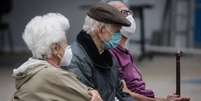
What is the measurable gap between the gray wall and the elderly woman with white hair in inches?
393

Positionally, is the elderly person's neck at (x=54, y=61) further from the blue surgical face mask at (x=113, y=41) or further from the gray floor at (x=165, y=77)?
Answer: the gray floor at (x=165, y=77)

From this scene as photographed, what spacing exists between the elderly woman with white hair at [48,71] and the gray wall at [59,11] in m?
9.98


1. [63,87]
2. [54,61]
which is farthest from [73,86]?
[54,61]

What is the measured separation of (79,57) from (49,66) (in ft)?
1.78

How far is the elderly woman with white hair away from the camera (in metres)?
3.78

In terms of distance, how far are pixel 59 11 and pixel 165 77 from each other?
159 inches

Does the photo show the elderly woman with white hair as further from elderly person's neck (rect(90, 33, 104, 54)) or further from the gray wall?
the gray wall

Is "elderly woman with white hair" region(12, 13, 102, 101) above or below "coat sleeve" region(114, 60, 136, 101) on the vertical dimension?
above

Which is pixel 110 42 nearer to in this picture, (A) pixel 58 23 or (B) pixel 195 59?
(A) pixel 58 23

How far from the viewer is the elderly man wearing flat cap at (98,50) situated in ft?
14.0

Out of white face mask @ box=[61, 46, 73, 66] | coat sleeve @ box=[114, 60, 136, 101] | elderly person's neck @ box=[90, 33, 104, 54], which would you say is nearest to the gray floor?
coat sleeve @ box=[114, 60, 136, 101]

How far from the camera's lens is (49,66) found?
3865 millimetres

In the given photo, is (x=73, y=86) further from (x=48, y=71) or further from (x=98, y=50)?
(x=98, y=50)

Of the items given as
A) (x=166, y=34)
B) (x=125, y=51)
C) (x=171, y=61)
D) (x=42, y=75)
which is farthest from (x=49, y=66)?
(x=166, y=34)
